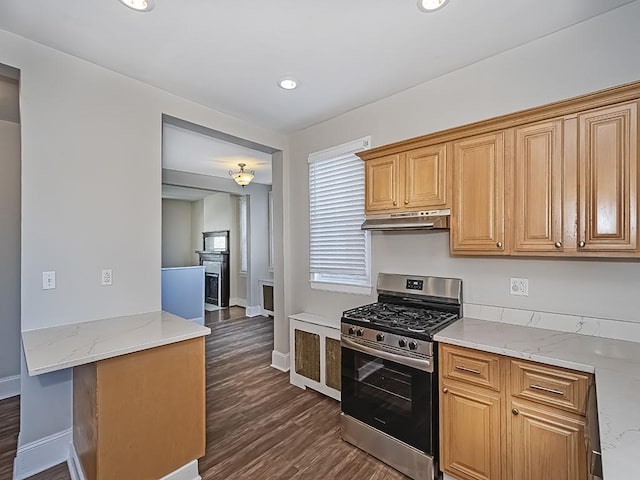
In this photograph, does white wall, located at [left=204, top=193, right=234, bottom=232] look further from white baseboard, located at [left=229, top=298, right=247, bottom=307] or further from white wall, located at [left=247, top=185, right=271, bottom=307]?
white baseboard, located at [left=229, top=298, right=247, bottom=307]

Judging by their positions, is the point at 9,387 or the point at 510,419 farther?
the point at 9,387

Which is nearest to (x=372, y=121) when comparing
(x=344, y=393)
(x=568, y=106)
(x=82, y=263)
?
(x=568, y=106)

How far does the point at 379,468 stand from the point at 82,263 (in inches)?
102

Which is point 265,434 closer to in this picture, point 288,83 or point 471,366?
point 471,366

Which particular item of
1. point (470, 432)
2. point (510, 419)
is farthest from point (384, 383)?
point (510, 419)

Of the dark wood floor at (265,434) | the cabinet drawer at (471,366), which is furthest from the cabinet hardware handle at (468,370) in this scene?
the dark wood floor at (265,434)

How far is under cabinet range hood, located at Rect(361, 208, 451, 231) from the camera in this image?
2.35 metres

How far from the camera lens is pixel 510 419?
1739mm

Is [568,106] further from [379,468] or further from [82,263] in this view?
[82,263]

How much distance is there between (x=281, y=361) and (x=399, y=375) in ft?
6.97

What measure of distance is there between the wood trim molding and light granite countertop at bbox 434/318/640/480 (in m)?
1.33

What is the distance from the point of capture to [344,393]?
99.3 inches

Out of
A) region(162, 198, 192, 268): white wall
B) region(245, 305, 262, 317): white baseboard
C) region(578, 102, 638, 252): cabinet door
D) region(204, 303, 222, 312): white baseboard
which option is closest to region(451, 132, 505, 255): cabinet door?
region(578, 102, 638, 252): cabinet door

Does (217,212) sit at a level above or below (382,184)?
above
